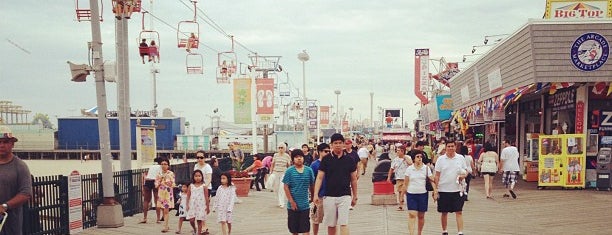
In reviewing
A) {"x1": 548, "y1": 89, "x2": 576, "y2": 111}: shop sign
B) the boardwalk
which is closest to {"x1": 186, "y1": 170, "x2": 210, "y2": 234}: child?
the boardwalk

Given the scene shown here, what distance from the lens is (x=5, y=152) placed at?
6809 millimetres

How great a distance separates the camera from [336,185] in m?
8.86

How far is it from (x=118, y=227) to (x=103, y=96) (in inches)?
105

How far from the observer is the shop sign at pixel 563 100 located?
19.9m

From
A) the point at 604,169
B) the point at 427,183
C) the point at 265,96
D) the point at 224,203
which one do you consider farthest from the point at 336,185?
the point at 265,96

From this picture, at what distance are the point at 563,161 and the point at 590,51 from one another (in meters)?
3.23

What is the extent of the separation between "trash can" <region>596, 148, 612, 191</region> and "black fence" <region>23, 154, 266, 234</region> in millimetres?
12529

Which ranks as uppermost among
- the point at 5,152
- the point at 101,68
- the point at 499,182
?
the point at 101,68

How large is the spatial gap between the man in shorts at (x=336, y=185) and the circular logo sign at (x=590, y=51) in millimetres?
11737

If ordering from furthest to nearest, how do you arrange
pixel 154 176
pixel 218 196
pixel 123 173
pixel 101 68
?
pixel 123 173, pixel 154 176, pixel 101 68, pixel 218 196

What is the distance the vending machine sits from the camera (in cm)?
1825

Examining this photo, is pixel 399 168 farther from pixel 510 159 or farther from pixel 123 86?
pixel 123 86

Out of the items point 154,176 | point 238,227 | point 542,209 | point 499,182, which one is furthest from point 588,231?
point 499,182

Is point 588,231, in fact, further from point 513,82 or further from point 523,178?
point 523,178
